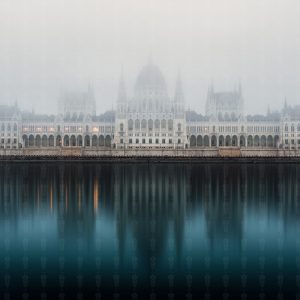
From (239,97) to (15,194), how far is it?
99.1m

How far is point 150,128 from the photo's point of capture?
110250mm

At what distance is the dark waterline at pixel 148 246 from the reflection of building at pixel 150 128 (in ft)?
275

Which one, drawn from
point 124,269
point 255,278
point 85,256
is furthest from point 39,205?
point 255,278

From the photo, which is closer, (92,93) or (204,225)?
(204,225)

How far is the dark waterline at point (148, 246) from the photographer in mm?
11000

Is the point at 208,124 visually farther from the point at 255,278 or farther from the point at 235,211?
the point at 255,278

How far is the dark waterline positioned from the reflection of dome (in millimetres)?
95524

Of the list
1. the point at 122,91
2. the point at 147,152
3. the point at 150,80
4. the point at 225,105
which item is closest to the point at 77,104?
the point at 122,91

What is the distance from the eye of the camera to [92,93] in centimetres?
12394

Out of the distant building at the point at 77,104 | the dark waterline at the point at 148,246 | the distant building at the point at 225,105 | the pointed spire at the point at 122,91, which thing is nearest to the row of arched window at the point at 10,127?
the distant building at the point at 77,104

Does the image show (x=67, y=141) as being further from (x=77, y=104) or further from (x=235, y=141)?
(x=235, y=141)

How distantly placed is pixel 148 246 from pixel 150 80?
109 metres

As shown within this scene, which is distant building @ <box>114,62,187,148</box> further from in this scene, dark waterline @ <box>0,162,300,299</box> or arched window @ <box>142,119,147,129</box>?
dark waterline @ <box>0,162,300,299</box>

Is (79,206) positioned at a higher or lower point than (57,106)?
lower
